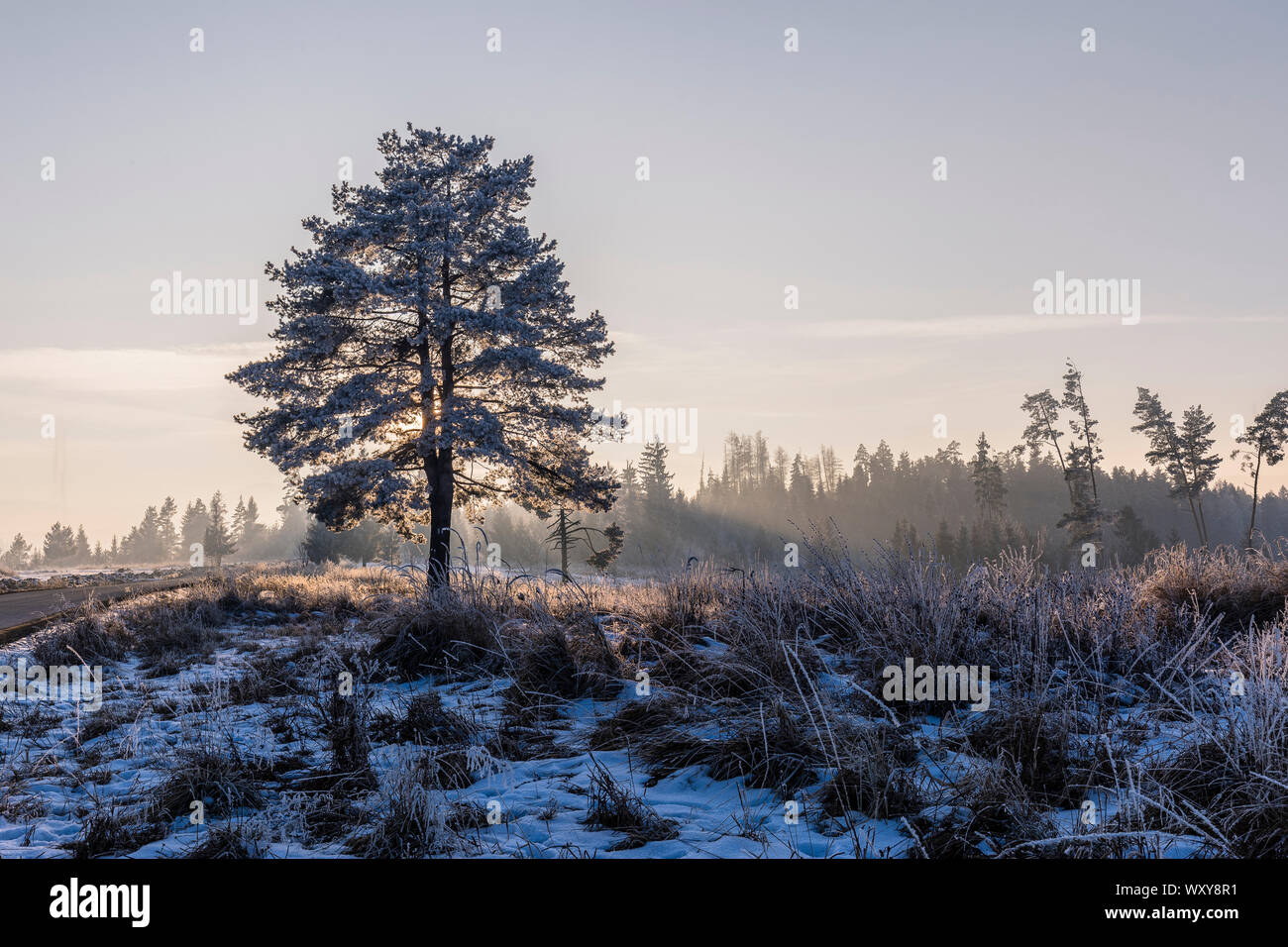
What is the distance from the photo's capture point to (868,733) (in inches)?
136

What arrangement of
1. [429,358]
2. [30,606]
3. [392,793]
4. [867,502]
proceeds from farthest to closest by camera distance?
[867,502], [429,358], [30,606], [392,793]

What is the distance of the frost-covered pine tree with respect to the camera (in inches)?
723

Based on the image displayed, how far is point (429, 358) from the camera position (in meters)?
20.2

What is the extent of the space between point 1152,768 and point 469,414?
1716cm

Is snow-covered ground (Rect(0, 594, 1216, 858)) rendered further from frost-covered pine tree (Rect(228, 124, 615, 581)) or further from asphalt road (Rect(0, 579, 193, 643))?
frost-covered pine tree (Rect(228, 124, 615, 581))

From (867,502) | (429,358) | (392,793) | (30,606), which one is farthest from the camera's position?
(867,502)

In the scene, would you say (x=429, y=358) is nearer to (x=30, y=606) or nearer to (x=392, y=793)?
(x=30, y=606)

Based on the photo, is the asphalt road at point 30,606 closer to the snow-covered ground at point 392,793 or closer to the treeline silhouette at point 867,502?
the snow-covered ground at point 392,793

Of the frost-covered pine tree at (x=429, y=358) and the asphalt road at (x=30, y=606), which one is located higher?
the frost-covered pine tree at (x=429, y=358)

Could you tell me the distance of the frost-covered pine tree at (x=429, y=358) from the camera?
18.4 metres

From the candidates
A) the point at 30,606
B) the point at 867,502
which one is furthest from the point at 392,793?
the point at 867,502

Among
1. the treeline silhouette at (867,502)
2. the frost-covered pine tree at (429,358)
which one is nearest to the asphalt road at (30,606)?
the frost-covered pine tree at (429,358)
